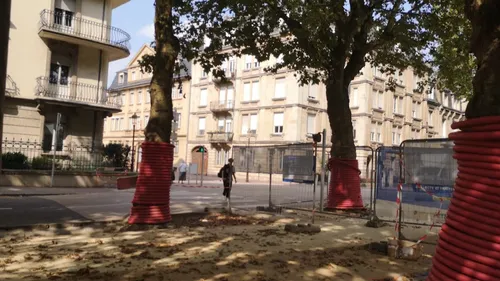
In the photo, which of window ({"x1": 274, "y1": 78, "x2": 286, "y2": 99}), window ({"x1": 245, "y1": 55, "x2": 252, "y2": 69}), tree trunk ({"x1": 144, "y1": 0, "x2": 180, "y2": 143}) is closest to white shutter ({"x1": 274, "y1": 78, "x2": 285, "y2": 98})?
window ({"x1": 274, "y1": 78, "x2": 286, "y2": 99})

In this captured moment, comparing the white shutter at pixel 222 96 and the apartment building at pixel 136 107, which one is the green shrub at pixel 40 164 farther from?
the apartment building at pixel 136 107

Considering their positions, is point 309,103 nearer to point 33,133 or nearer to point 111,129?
point 33,133

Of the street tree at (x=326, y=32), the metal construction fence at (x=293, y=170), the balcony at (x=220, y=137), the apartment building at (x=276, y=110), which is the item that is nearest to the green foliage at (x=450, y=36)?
the street tree at (x=326, y=32)

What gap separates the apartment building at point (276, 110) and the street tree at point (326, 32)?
2917 centimetres

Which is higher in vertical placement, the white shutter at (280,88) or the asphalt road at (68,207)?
the white shutter at (280,88)

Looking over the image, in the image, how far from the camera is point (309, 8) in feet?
40.4

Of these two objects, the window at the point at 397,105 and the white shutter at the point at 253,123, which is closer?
the white shutter at the point at 253,123

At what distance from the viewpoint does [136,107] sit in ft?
202

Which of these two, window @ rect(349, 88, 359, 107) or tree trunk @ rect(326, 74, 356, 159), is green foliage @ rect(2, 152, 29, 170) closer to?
tree trunk @ rect(326, 74, 356, 159)

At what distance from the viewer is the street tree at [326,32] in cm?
1274

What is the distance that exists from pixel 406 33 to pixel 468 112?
36.5 ft

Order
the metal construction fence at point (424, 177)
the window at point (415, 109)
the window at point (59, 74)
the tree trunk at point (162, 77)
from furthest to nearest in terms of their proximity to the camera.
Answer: the window at point (415, 109) < the window at point (59, 74) < the tree trunk at point (162, 77) < the metal construction fence at point (424, 177)

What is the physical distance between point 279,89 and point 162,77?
37563mm

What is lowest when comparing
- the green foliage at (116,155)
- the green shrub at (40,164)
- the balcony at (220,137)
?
the green shrub at (40,164)
